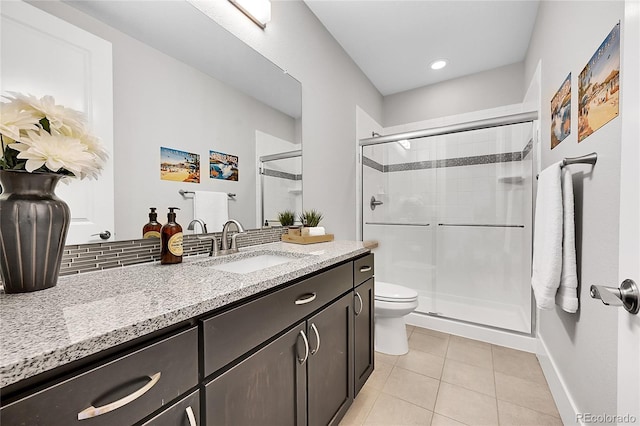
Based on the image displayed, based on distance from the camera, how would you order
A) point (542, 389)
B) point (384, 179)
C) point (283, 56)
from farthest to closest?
point (384, 179) → point (283, 56) → point (542, 389)

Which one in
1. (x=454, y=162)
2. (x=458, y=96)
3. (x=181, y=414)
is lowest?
(x=181, y=414)

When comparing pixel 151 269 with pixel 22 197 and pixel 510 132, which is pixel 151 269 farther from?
pixel 510 132

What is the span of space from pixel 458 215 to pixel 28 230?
287 cm

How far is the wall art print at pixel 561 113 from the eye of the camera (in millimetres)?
1406

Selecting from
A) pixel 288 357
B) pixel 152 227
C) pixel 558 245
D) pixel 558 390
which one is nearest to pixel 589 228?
pixel 558 245

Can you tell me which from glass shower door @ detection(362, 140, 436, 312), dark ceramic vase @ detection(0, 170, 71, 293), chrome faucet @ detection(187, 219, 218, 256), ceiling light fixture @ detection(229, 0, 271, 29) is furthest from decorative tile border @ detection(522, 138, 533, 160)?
dark ceramic vase @ detection(0, 170, 71, 293)

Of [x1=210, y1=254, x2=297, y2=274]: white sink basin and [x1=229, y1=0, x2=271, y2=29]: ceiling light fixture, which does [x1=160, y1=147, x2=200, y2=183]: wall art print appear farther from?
[x1=229, y1=0, x2=271, y2=29]: ceiling light fixture

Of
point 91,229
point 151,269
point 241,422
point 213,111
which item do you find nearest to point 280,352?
point 241,422

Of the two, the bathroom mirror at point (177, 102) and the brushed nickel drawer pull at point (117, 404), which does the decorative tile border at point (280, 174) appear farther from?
the brushed nickel drawer pull at point (117, 404)

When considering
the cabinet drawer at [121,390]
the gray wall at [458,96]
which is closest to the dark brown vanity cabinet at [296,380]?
the cabinet drawer at [121,390]

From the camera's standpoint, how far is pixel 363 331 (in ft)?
4.90

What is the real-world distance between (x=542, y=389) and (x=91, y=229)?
2442 millimetres

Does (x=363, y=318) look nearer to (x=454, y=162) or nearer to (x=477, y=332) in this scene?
(x=477, y=332)

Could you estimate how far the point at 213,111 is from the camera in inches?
53.4
